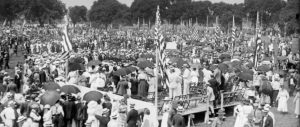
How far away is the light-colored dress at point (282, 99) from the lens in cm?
1560

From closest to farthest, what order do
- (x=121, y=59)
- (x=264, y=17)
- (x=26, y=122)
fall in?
1. (x=26, y=122)
2. (x=121, y=59)
3. (x=264, y=17)

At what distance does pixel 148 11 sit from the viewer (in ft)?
341

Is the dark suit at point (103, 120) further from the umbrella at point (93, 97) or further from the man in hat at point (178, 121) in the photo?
the man in hat at point (178, 121)

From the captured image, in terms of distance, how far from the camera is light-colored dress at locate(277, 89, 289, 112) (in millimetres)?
15605

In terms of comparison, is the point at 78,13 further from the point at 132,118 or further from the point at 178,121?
the point at 178,121

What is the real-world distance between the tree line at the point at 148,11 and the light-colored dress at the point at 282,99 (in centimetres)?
5694

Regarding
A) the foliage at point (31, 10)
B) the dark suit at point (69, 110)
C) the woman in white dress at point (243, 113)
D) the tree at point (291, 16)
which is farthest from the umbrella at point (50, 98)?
the foliage at point (31, 10)

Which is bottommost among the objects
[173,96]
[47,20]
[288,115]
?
[288,115]

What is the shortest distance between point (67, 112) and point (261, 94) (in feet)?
26.8

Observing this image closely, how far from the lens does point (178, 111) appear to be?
32.9 ft

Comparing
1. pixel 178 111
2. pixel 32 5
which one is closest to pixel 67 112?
pixel 178 111

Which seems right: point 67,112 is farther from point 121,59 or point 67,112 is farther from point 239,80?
point 121,59

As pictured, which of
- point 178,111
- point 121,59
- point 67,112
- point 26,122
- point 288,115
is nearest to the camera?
point 26,122

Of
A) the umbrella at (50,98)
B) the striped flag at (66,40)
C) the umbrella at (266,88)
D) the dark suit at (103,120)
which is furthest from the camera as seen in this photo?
the striped flag at (66,40)
